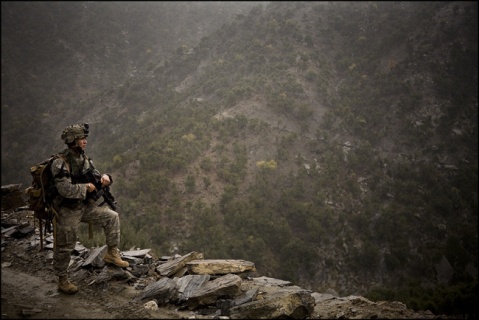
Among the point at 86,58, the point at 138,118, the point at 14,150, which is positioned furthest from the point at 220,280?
the point at 86,58

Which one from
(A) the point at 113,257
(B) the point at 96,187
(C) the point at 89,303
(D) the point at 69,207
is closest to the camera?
(C) the point at 89,303

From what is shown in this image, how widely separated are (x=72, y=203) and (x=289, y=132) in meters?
18.1

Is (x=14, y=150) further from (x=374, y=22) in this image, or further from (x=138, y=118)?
(x=374, y=22)

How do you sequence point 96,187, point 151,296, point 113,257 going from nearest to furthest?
point 151,296, point 96,187, point 113,257

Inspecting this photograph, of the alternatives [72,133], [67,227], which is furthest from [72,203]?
[72,133]

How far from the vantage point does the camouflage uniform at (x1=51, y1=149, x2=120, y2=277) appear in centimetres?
413

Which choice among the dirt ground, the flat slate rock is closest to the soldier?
the dirt ground

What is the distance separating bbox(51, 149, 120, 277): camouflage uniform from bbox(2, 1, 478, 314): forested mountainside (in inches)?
163

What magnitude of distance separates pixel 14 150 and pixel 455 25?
41.7 metres

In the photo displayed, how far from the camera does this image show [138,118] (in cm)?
2466

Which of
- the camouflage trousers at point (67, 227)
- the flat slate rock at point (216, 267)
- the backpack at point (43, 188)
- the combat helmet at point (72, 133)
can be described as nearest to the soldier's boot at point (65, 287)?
the camouflage trousers at point (67, 227)

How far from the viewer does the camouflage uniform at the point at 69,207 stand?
13.5 ft

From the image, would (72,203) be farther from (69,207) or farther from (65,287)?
(65,287)

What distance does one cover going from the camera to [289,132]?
21.0 metres
